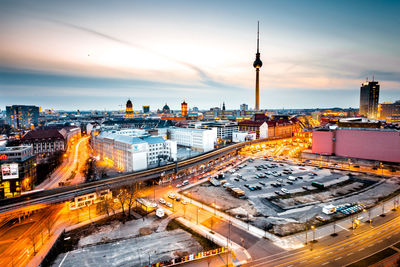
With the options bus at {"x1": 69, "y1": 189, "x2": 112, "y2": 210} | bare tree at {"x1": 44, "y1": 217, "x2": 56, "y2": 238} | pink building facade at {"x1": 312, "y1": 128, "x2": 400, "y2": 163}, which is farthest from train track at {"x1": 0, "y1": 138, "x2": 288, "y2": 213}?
pink building facade at {"x1": 312, "y1": 128, "x2": 400, "y2": 163}

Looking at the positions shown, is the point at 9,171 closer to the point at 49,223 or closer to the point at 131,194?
the point at 49,223

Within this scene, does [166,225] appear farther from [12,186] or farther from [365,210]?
[12,186]

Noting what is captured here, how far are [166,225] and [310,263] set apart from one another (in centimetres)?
2038

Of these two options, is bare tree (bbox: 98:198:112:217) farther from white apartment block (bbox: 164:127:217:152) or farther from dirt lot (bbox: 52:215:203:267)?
white apartment block (bbox: 164:127:217:152)

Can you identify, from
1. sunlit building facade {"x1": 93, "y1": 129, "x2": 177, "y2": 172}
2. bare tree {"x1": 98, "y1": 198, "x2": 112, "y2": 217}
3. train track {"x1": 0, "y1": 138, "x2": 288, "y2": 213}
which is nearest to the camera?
train track {"x1": 0, "y1": 138, "x2": 288, "y2": 213}

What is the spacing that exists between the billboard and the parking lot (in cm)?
3798

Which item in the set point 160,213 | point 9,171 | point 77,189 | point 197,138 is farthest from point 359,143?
point 9,171

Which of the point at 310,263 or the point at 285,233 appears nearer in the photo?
the point at 310,263

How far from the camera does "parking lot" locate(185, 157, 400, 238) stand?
3470 centimetres

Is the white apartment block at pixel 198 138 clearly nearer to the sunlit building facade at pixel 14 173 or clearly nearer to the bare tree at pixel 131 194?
the bare tree at pixel 131 194

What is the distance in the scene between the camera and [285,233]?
97.9ft

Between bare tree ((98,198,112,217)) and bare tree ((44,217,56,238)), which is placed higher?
bare tree ((98,198,112,217))

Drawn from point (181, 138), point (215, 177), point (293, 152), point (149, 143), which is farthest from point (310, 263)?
point (181, 138)

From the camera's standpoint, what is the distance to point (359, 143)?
230ft
